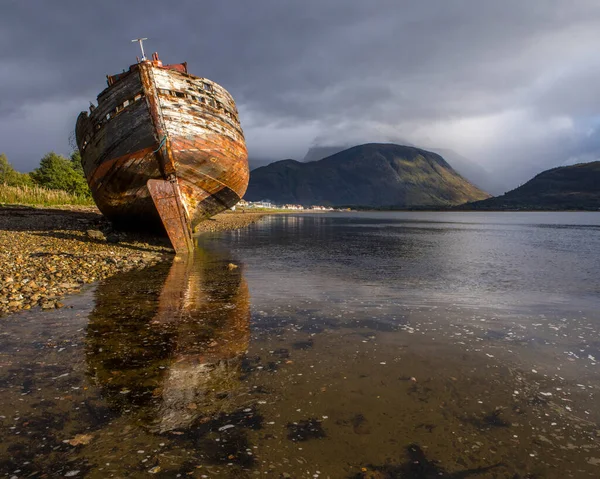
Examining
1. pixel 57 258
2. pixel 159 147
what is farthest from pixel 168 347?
pixel 159 147

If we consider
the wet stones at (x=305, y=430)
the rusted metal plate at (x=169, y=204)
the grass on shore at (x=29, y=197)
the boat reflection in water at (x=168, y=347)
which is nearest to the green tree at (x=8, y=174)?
the grass on shore at (x=29, y=197)

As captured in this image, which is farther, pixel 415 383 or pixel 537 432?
pixel 415 383

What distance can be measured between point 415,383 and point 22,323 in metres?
7.75

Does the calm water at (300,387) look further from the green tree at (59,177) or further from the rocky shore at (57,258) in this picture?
the green tree at (59,177)

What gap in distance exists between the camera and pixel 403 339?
705 centimetres

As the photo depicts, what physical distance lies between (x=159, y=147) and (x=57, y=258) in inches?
252

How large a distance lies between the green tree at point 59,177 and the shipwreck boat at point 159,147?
40.2 metres

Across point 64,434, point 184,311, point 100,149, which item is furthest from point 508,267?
point 100,149

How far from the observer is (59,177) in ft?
185

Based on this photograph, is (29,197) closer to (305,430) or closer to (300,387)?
(300,387)

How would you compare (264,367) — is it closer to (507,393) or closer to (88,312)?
(507,393)

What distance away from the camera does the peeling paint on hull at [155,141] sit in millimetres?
16672

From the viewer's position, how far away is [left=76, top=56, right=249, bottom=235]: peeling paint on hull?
54.7ft

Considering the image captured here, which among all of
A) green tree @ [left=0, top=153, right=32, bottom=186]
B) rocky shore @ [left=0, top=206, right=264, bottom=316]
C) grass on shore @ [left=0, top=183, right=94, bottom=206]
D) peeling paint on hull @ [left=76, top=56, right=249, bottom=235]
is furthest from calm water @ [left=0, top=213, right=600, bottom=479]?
green tree @ [left=0, top=153, right=32, bottom=186]
